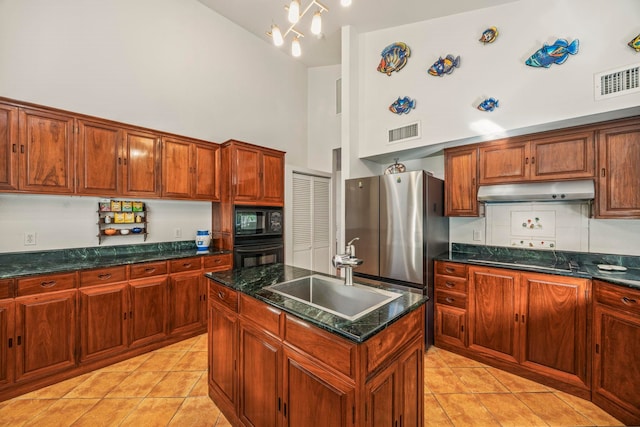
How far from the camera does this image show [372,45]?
348cm

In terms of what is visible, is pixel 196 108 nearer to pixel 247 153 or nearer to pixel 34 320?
pixel 247 153

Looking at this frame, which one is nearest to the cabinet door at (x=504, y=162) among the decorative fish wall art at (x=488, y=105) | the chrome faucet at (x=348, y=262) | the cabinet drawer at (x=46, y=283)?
the decorative fish wall art at (x=488, y=105)

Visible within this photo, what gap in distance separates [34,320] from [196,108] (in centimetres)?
283

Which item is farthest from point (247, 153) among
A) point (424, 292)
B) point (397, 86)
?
point (424, 292)

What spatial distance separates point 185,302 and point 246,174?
1707 millimetres

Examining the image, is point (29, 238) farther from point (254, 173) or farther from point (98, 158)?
point (254, 173)

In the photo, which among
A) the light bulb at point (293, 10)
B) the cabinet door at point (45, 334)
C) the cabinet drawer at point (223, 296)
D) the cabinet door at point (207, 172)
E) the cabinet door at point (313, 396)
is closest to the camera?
the cabinet door at point (313, 396)

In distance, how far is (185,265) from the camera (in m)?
2.91

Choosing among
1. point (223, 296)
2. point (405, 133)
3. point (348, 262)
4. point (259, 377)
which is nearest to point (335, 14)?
point (405, 133)

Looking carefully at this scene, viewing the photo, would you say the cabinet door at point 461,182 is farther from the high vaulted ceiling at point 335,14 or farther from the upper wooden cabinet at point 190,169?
the upper wooden cabinet at point 190,169

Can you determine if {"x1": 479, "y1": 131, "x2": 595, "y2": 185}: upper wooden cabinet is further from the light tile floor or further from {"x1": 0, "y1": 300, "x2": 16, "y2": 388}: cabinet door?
{"x1": 0, "y1": 300, "x2": 16, "y2": 388}: cabinet door

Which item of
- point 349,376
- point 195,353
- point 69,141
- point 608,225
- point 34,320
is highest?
point 69,141

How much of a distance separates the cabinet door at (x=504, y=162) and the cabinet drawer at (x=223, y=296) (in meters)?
2.65

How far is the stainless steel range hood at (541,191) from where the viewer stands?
220 centimetres
